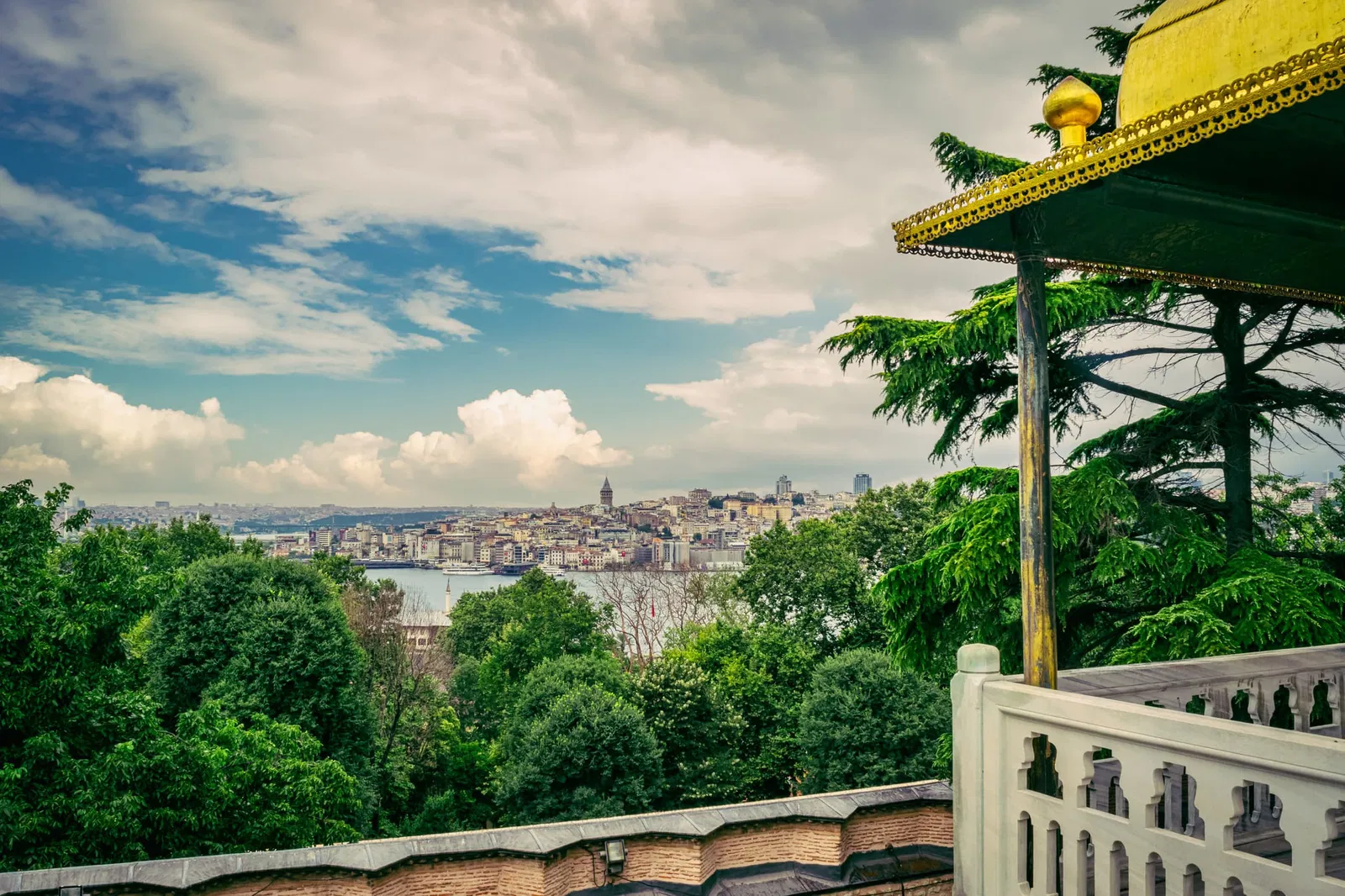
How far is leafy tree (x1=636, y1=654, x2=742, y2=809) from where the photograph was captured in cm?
1819

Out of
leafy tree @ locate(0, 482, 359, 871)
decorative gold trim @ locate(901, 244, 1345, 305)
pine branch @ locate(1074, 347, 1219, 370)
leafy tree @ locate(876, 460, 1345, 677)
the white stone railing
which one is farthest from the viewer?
pine branch @ locate(1074, 347, 1219, 370)

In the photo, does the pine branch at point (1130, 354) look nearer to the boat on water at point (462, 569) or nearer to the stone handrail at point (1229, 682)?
the stone handrail at point (1229, 682)

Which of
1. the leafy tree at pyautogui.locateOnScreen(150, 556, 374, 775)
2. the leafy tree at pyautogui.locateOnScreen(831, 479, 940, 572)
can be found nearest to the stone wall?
the leafy tree at pyautogui.locateOnScreen(150, 556, 374, 775)

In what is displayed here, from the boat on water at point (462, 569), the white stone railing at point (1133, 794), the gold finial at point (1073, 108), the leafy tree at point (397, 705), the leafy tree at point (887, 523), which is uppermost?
the gold finial at point (1073, 108)

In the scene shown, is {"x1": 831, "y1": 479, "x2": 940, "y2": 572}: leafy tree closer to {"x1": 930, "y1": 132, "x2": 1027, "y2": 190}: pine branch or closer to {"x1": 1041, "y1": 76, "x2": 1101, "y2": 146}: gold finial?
{"x1": 930, "y1": 132, "x2": 1027, "y2": 190}: pine branch

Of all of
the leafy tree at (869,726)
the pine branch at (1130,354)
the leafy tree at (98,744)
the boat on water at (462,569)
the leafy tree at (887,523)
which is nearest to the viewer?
the leafy tree at (98,744)

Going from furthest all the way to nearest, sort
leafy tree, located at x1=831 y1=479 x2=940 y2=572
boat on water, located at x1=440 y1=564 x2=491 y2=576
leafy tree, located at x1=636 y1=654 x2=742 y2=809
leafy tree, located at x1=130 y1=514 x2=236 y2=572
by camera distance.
Result: boat on water, located at x1=440 y1=564 x2=491 y2=576 < leafy tree, located at x1=130 y1=514 x2=236 y2=572 < leafy tree, located at x1=831 y1=479 x2=940 y2=572 < leafy tree, located at x1=636 y1=654 x2=742 y2=809

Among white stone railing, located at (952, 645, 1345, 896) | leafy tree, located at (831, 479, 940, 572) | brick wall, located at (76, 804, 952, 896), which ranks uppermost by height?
leafy tree, located at (831, 479, 940, 572)

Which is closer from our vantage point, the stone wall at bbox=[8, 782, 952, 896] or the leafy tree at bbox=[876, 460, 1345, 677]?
the stone wall at bbox=[8, 782, 952, 896]

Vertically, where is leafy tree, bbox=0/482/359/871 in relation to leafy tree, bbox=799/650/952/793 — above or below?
above

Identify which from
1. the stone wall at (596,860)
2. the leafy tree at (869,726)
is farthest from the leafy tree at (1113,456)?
the leafy tree at (869,726)

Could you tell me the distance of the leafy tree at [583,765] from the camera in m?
16.3

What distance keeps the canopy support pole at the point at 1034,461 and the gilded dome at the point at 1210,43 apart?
59 centimetres

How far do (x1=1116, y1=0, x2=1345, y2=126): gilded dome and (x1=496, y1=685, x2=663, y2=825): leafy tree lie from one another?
15.2 meters
